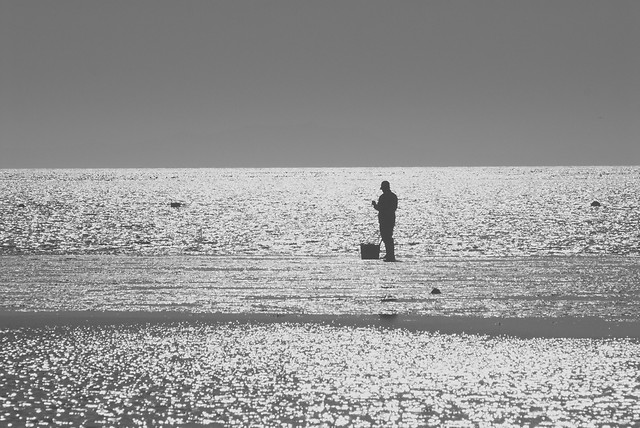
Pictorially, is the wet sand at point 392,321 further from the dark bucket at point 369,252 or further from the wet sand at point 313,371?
the dark bucket at point 369,252

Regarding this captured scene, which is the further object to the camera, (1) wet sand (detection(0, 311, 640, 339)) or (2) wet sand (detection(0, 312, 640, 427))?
(1) wet sand (detection(0, 311, 640, 339))

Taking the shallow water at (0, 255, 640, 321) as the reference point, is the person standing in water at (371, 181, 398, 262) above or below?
above

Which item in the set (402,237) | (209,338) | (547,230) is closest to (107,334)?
(209,338)

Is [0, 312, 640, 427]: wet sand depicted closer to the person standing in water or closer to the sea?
the sea

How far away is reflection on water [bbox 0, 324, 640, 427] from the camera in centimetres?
964

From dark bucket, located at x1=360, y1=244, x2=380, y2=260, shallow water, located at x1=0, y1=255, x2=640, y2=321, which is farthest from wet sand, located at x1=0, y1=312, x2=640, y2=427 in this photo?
dark bucket, located at x1=360, y1=244, x2=380, y2=260

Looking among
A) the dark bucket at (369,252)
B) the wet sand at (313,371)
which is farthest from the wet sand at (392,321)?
the dark bucket at (369,252)

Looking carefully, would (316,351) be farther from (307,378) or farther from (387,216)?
(387,216)

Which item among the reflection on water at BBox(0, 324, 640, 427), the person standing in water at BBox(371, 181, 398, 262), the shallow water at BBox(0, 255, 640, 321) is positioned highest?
the person standing in water at BBox(371, 181, 398, 262)

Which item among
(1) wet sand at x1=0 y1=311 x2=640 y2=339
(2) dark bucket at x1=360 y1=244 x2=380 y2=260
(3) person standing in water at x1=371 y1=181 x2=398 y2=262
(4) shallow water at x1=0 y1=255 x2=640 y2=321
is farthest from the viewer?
(2) dark bucket at x1=360 y1=244 x2=380 y2=260

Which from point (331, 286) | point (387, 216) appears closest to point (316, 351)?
point (331, 286)

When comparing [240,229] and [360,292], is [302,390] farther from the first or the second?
[240,229]

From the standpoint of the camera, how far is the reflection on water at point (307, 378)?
9.64 m

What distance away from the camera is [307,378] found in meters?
11.3
